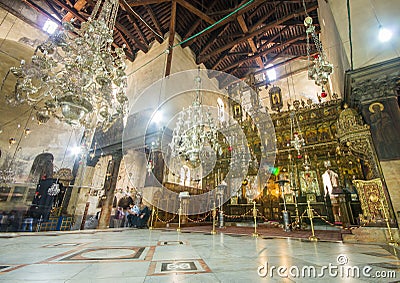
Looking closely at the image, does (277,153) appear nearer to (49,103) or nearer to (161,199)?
(161,199)

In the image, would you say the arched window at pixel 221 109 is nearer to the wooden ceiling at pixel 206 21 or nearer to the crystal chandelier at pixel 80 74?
the wooden ceiling at pixel 206 21

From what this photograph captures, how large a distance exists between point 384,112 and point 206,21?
9718mm

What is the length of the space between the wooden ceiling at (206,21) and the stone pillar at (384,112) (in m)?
6.60

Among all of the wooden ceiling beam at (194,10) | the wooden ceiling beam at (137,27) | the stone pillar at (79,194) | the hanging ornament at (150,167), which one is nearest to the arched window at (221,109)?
the wooden ceiling beam at (194,10)

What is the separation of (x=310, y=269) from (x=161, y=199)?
22.8 ft

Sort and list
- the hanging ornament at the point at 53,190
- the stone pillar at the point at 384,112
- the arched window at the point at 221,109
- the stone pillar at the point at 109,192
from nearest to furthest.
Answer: the stone pillar at the point at 384,112 → the stone pillar at the point at 109,192 → the hanging ornament at the point at 53,190 → the arched window at the point at 221,109

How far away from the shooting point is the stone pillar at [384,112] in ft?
Answer: 13.2

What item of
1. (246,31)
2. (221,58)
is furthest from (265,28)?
(221,58)

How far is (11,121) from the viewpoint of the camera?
847 centimetres

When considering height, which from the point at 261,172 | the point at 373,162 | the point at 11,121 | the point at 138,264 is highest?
the point at 11,121

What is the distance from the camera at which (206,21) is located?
34.0ft

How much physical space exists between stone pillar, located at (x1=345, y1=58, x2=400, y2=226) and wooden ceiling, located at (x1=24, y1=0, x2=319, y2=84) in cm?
660

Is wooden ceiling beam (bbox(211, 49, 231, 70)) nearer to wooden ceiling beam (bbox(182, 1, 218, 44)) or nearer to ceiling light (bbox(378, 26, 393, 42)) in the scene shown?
wooden ceiling beam (bbox(182, 1, 218, 44))

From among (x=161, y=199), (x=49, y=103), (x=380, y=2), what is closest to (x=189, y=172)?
(x=161, y=199)
